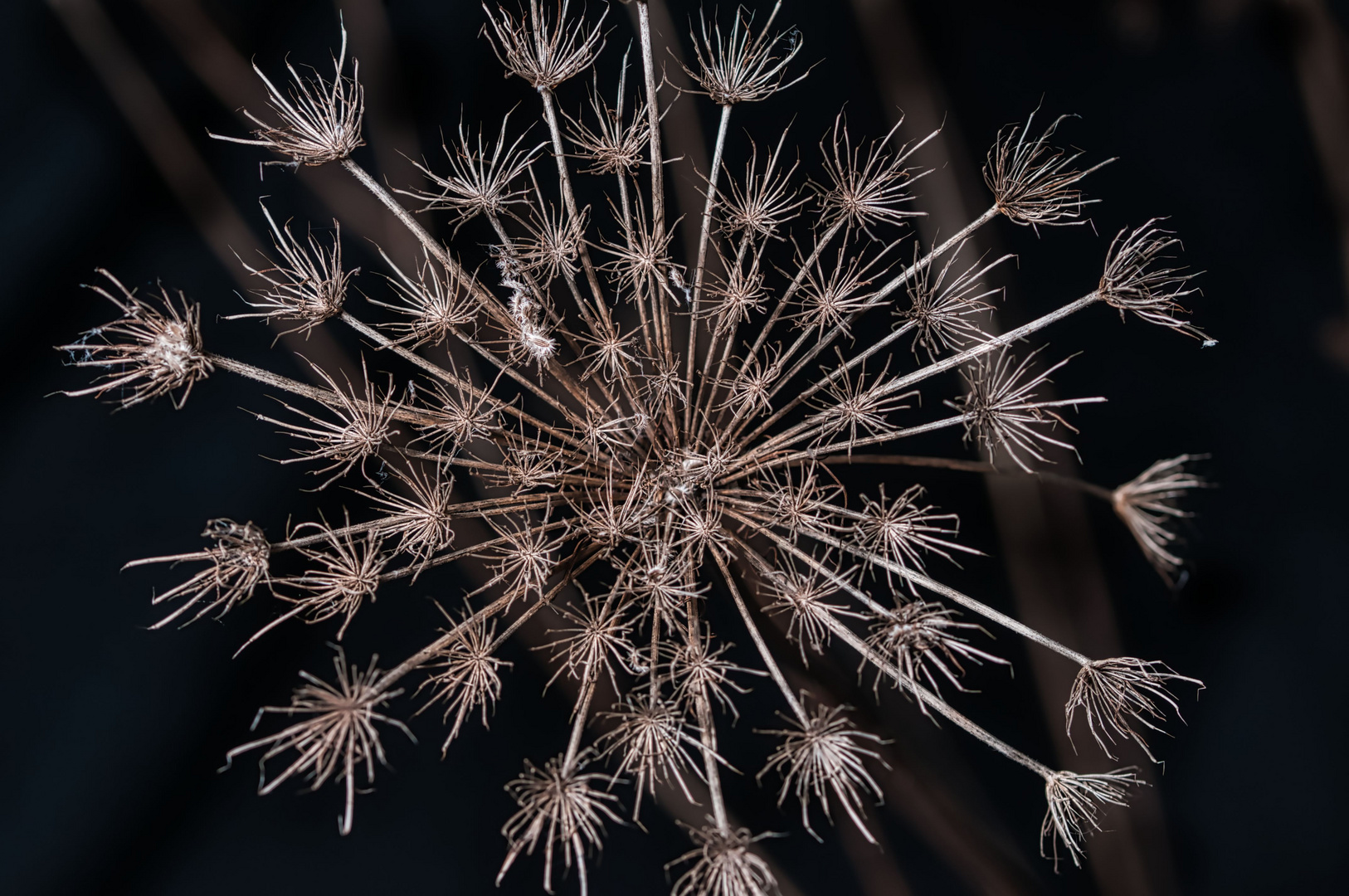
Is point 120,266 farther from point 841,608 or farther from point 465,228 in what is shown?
point 841,608

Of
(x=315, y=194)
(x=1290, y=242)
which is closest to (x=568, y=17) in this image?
(x=315, y=194)

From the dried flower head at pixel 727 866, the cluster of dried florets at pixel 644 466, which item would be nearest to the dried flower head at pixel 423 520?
the cluster of dried florets at pixel 644 466

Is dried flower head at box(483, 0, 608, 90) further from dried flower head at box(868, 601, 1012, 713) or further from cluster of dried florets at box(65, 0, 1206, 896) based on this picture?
dried flower head at box(868, 601, 1012, 713)

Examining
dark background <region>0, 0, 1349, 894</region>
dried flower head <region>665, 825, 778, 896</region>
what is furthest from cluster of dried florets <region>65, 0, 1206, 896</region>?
dark background <region>0, 0, 1349, 894</region>

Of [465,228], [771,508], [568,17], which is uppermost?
[568,17]

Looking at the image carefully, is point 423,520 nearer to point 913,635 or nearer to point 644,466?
point 644,466

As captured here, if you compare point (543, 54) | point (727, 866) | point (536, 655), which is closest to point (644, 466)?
point (727, 866)

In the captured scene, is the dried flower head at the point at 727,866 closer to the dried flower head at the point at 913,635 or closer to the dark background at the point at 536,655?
the dried flower head at the point at 913,635

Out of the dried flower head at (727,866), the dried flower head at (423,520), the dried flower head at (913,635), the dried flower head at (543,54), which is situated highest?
the dried flower head at (543,54)
